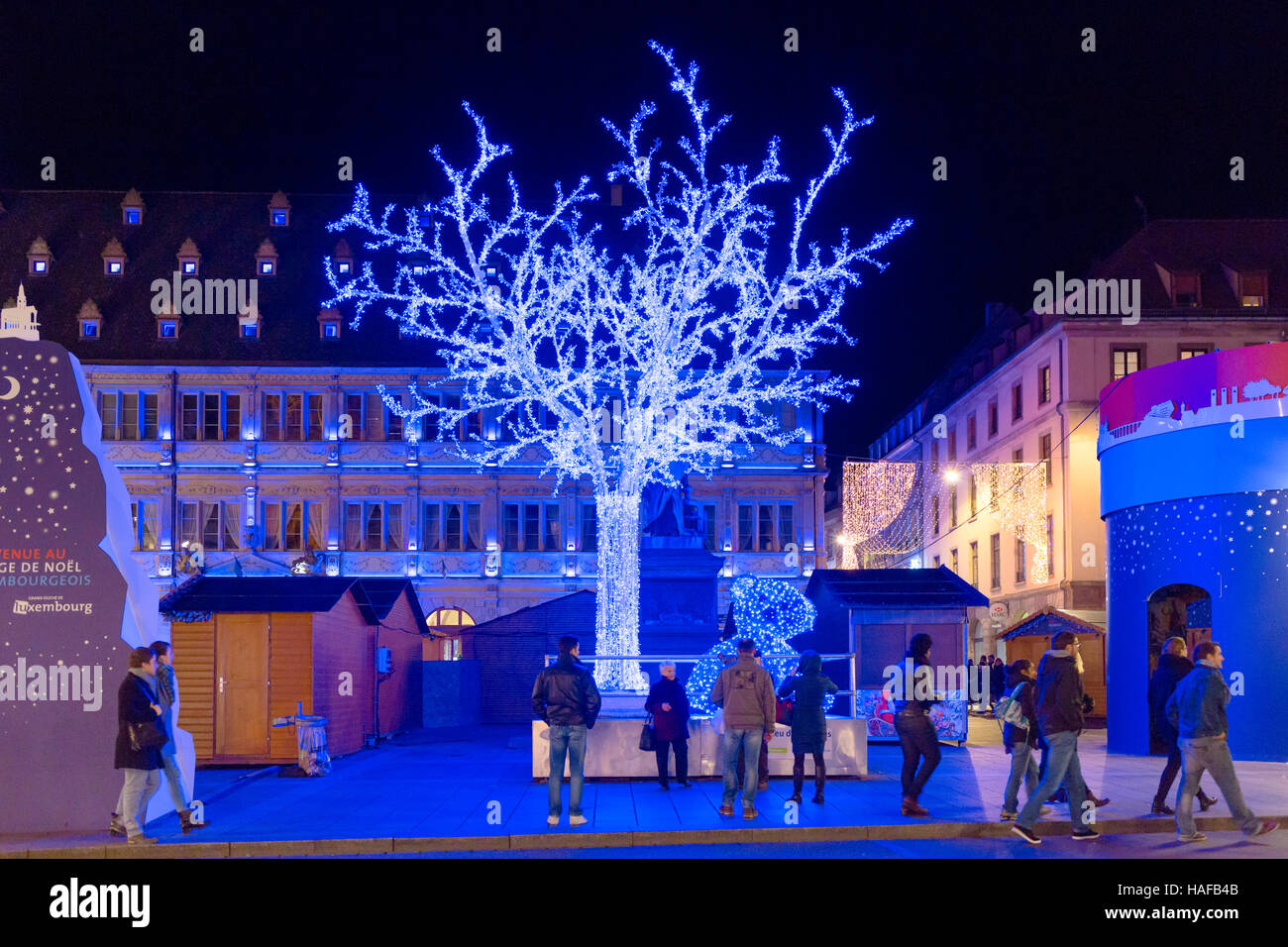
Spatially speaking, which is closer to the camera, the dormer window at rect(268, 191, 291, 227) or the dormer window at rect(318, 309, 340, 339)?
the dormer window at rect(318, 309, 340, 339)

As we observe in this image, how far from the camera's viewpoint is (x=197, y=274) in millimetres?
49500

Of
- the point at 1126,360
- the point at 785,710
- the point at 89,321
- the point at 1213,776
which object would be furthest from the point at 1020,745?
the point at 89,321

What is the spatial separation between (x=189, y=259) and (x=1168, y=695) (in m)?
43.1

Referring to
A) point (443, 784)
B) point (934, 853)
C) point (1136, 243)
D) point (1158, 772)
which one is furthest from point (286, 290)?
point (934, 853)

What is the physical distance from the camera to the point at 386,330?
157 feet

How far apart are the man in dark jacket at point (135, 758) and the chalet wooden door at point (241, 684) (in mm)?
10053

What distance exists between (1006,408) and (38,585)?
43917mm

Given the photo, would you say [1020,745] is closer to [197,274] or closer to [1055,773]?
[1055,773]

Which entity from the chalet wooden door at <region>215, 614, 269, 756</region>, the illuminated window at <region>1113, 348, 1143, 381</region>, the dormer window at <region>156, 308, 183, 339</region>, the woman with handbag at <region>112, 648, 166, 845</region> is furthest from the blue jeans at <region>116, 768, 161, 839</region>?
→ the illuminated window at <region>1113, 348, 1143, 381</region>

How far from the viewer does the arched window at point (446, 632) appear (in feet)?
127

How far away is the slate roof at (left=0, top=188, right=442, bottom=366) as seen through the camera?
155 feet

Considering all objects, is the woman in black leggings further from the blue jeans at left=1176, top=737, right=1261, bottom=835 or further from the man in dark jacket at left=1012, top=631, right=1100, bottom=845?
the blue jeans at left=1176, top=737, right=1261, bottom=835

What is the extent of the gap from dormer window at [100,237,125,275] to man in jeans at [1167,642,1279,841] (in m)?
45.9

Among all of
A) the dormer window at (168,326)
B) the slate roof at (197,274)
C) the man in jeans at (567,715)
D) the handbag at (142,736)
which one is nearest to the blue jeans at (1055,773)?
the man in jeans at (567,715)
